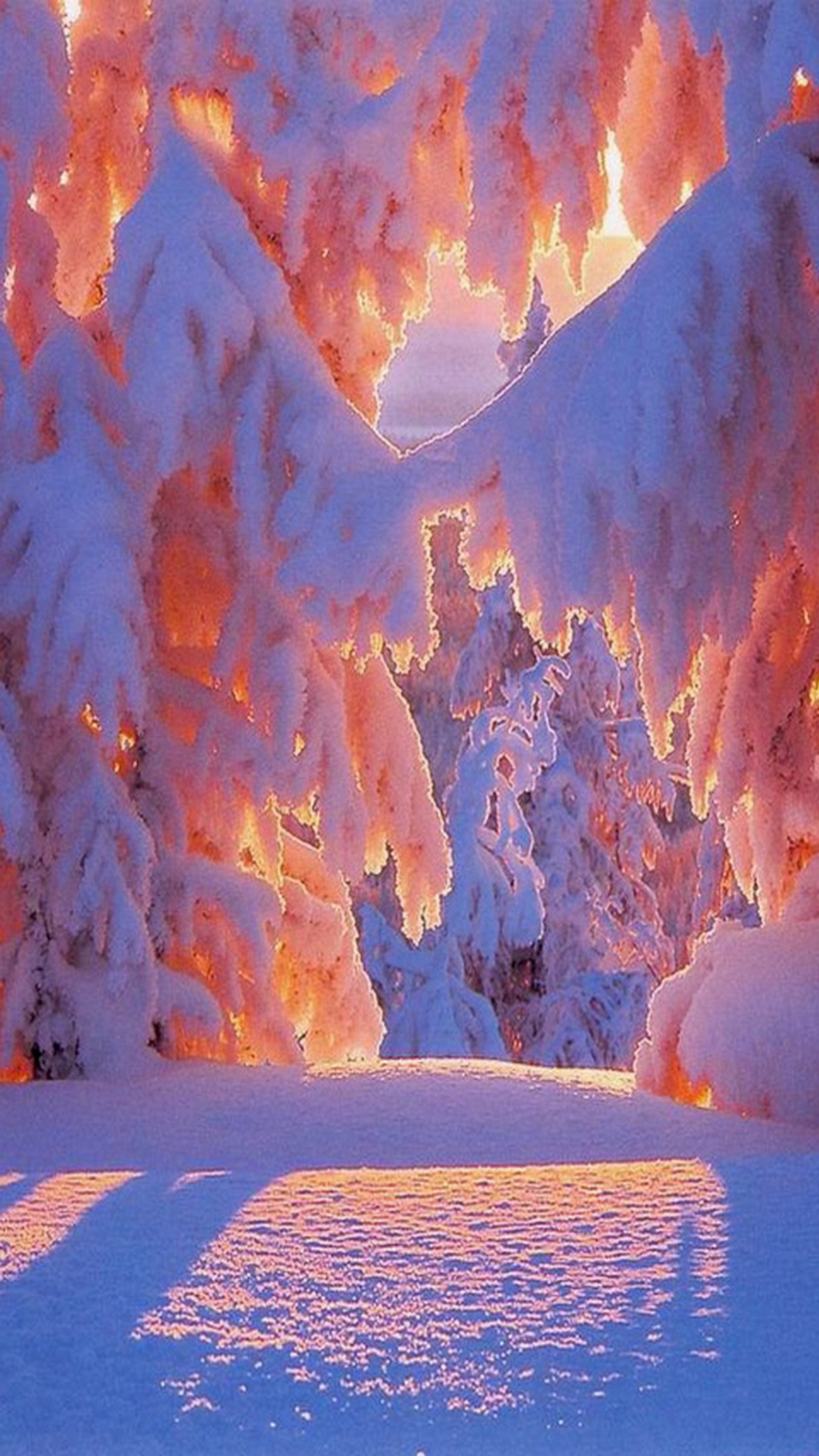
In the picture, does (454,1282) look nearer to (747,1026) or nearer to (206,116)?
(747,1026)

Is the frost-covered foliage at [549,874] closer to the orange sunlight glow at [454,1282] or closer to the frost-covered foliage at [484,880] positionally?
the frost-covered foliage at [484,880]

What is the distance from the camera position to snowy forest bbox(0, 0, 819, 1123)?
5.36m

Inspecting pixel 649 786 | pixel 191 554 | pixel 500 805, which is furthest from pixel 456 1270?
pixel 649 786

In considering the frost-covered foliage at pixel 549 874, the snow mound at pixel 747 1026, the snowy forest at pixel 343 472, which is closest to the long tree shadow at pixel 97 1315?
the snow mound at pixel 747 1026

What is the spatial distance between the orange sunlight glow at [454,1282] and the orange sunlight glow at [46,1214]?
0.29m

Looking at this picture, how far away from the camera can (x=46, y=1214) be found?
3.09 meters

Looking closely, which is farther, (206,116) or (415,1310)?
(206,116)

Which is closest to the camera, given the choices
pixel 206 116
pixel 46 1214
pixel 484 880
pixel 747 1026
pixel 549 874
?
pixel 46 1214

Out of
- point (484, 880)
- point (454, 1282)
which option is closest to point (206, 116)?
point (454, 1282)

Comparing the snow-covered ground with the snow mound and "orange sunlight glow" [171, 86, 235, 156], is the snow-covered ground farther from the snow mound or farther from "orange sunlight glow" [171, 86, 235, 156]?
"orange sunlight glow" [171, 86, 235, 156]

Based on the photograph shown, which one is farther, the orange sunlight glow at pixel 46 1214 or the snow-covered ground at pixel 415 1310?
the orange sunlight glow at pixel 46 1214

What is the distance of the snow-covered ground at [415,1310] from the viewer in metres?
2.05

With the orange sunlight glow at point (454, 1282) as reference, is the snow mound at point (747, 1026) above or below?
above

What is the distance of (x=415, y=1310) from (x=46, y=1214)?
0.93m
